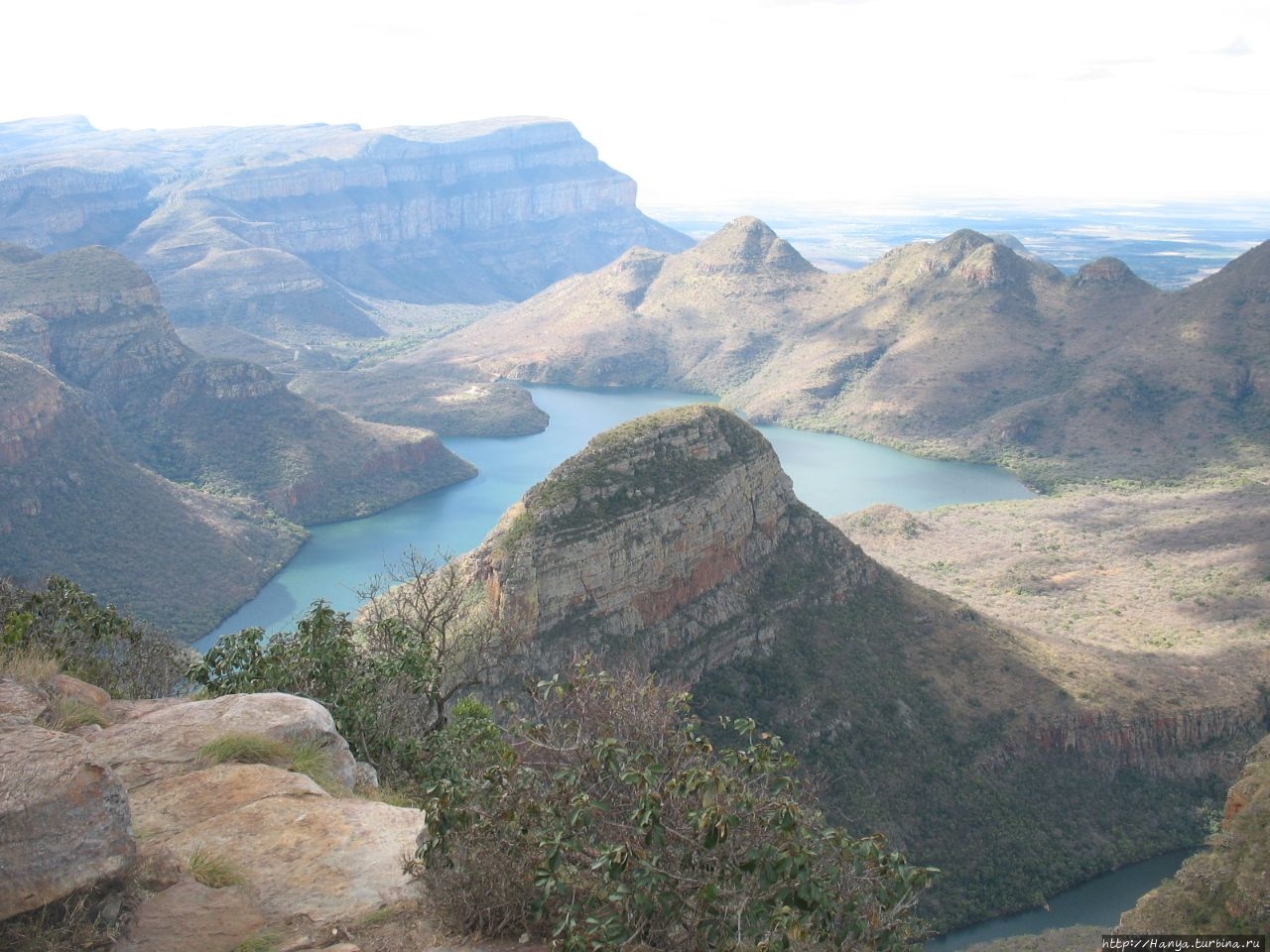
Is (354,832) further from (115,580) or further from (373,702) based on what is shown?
(115,580)

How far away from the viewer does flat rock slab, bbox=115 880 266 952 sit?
334 inches

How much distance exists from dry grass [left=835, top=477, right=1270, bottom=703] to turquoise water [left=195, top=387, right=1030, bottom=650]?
430 inches

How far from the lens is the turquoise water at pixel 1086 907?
3403 centimetres

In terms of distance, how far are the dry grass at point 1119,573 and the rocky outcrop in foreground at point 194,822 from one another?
37.6 m

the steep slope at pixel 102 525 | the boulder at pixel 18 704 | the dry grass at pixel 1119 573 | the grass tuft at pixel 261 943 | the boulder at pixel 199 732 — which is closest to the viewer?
the grass tuft at pixel 261 943

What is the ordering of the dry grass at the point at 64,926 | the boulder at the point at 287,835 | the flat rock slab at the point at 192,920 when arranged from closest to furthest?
the dry grass at the point at 64,926 < the flat rock slab at the point at 192,920 < the boulder at the point at 287,835

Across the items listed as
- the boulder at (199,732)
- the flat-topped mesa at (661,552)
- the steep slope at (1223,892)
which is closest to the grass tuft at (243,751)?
the boulder at (199,732)

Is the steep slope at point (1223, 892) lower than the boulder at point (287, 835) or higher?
lower

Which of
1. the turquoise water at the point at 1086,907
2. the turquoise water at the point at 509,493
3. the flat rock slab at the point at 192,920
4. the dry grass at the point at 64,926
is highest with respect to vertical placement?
the dry grass at the point at 64,926

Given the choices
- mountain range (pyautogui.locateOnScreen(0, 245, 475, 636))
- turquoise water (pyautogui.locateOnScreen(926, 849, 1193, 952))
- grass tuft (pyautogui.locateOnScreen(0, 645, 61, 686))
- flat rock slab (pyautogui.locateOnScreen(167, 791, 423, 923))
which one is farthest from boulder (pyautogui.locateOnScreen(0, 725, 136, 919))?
mountain range (pyautogui.locateOnScreen(0, 245, 475, 636))

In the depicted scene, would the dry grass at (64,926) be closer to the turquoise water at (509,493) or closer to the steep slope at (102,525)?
the turquoise water at (509,493)

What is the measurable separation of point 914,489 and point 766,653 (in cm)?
5835

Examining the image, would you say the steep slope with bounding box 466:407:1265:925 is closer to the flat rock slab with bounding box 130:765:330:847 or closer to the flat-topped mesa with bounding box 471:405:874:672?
the flat-topped mesa with bounding box 471:405:874:672

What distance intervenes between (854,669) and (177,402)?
227 feet
